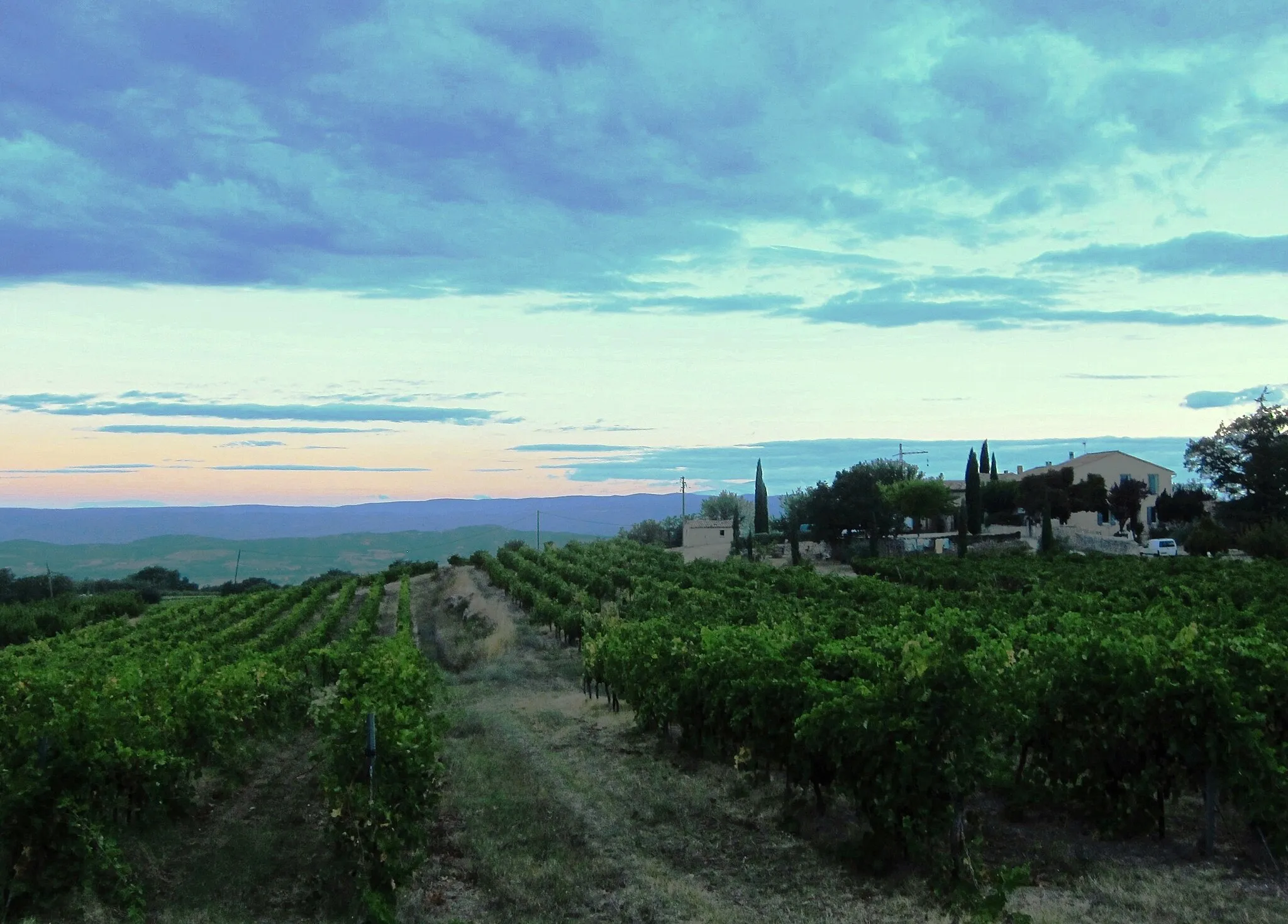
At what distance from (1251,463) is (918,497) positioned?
2731 cm

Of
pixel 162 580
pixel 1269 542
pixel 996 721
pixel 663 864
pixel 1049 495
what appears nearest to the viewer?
pixel 996 721

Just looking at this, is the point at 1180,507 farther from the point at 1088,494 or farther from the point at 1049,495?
the point at 1049,495

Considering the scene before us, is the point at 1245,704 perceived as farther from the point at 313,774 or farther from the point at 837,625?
the point at 313,774

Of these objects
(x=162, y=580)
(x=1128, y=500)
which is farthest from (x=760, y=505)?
(x=162, y=580)

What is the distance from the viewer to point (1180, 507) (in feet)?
268

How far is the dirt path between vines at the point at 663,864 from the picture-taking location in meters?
8.60

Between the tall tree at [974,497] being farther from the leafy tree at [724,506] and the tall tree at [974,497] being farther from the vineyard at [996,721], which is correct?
the vineyard at [996,721]

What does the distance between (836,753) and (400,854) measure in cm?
421

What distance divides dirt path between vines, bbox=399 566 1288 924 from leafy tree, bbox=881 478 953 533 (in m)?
52.3

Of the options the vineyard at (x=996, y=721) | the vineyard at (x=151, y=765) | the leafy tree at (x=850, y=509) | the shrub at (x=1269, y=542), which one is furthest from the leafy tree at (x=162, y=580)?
the vineyard at (x=996, y=721)

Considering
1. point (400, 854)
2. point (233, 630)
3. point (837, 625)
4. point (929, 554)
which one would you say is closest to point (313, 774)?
point (400, 854)

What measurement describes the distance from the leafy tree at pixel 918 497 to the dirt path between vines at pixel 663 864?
2059 inches

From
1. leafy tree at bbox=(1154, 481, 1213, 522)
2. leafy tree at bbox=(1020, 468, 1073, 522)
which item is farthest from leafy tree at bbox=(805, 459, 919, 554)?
leafy tree at bbox=(1154, 481, 1213, 522)

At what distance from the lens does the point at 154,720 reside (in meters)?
11.9
